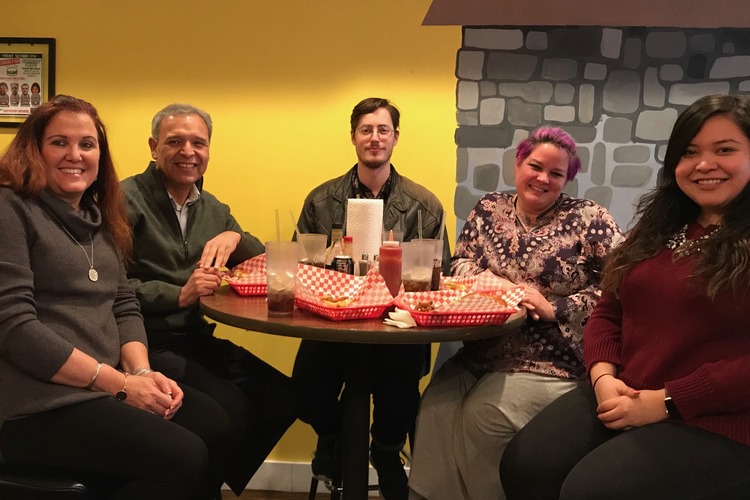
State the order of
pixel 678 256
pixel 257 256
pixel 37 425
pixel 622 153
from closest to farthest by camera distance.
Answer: pixel 37 425 < pixel 678 256 < pixel 257 256 < pixel 622 153

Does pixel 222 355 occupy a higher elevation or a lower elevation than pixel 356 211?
lower

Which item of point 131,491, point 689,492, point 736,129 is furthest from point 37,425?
point 736,129

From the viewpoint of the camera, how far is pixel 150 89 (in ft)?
9.30

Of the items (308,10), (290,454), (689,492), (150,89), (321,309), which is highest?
(308,10)

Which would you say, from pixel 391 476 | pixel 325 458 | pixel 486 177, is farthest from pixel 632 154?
pixel 325 458

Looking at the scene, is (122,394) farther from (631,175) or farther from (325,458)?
(631,175)

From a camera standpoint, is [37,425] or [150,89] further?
[150,89]

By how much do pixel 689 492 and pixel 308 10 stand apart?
226 centimetres

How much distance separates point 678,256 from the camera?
1590 mm

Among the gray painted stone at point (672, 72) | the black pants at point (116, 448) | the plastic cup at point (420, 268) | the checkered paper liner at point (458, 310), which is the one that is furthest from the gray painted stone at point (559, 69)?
the black pants at point (116, 448)

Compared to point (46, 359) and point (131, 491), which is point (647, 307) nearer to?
point (131, 491)

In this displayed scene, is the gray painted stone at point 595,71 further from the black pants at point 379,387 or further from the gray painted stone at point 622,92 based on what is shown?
the black pants at point 379,387

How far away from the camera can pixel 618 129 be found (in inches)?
107

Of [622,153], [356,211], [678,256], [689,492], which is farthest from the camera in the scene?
[622,153]
